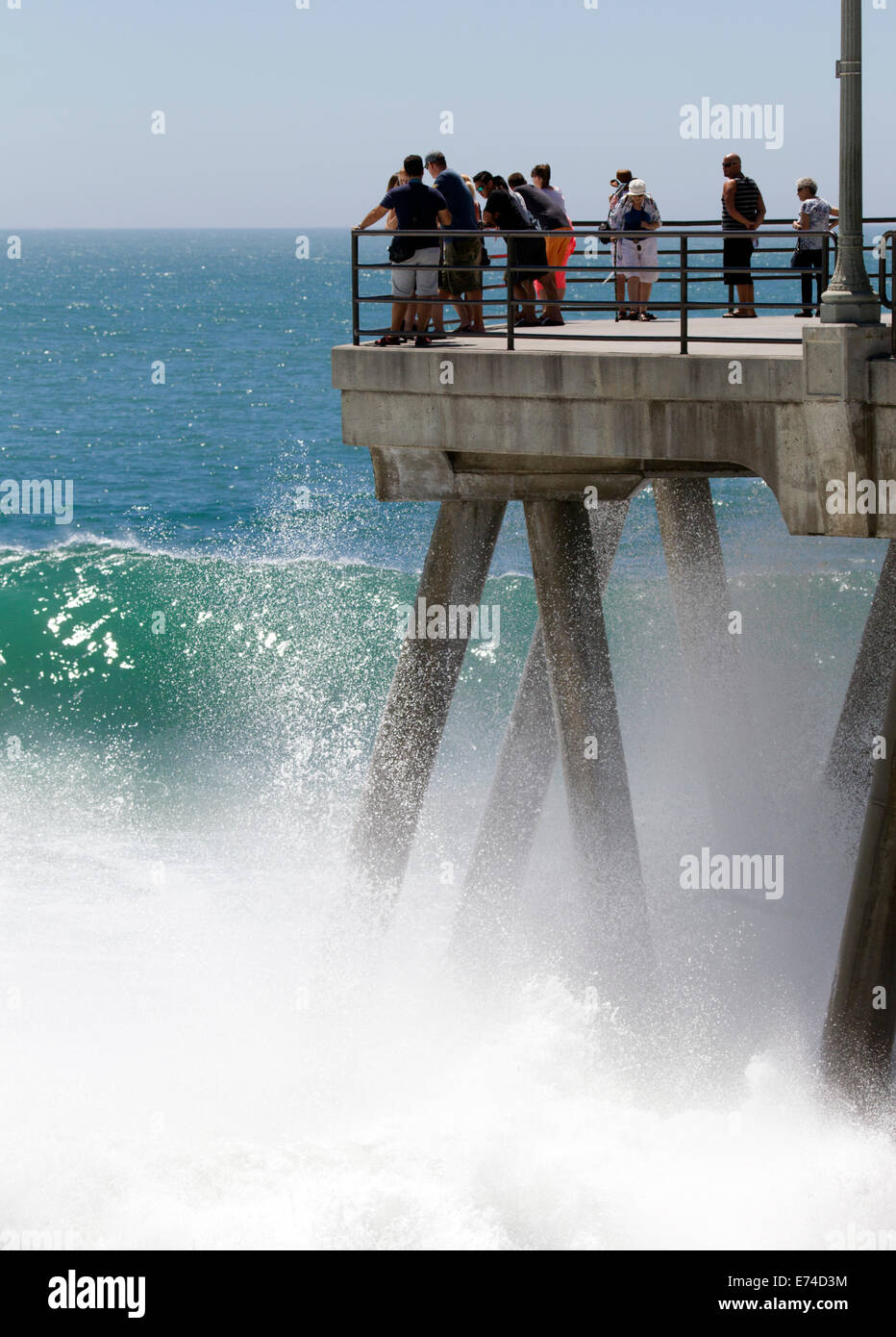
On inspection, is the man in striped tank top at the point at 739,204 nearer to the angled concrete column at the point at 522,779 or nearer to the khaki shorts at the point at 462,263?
the angled concrete column at the point at 522,779

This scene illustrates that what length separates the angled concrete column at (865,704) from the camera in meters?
17.2

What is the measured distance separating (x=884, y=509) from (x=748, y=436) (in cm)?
103

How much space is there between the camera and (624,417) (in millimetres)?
11602

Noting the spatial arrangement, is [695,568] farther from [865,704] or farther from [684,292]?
[684,292]

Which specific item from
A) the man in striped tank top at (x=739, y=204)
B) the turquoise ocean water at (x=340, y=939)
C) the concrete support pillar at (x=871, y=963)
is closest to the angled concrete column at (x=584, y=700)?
the turquoise ocean water at (x=340, y=939)

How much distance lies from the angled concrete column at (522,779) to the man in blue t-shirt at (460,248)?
2356mm

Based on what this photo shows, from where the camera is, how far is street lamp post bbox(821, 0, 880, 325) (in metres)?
10.4

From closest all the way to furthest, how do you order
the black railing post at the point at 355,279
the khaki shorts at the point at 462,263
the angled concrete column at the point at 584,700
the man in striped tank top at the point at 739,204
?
the black railing post at the point at 355,279 → the angled concrete column at the point at 584,700 → the khaki shorts at the point at 462,263 → the man in striped tank top at the point at 739,204

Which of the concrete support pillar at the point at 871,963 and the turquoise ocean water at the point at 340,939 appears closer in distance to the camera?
the concrete support pillar at the point at 871,963

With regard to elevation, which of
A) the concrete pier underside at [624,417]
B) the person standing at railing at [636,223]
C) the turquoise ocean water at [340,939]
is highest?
the person standing at railing at [636,223]

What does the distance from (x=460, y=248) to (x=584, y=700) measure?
3.54 m

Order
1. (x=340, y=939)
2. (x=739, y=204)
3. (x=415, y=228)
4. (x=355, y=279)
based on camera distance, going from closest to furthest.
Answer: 1. (x=355, y=279)
2. (x=415, y=228)
3. (x=340, y=939)
4. (x=739, y=204)

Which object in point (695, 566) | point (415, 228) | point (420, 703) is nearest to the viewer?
point (415, 228)

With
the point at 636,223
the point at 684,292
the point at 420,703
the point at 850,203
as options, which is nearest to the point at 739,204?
the point at 636,223
